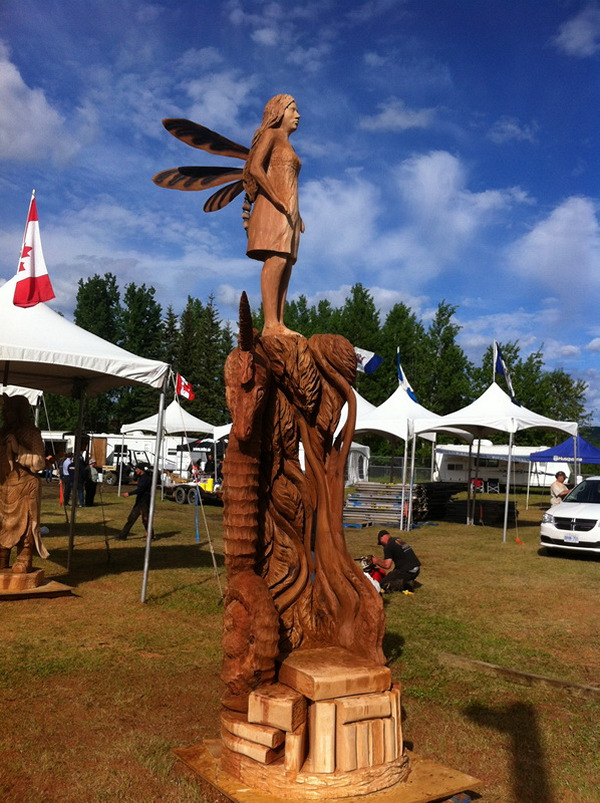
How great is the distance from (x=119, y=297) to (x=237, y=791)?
5762cm

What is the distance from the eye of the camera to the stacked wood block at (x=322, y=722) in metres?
3.32

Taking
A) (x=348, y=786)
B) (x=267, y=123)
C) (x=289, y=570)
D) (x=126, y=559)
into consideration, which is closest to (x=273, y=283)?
(x=267, y=123)

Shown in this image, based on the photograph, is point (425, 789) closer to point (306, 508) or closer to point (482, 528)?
point (306, 508)

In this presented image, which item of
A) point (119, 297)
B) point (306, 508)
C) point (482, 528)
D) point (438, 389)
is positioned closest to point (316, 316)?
point (438, 389)

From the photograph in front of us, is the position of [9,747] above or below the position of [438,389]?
below

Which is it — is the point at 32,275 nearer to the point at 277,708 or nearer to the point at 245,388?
the point at 245,388

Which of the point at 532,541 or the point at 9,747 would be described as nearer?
the point at 9,747

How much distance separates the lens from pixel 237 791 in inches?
132

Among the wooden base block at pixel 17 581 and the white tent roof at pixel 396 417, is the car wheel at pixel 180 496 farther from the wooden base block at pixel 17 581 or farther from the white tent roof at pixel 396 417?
the wooden base block at pixel 17 581

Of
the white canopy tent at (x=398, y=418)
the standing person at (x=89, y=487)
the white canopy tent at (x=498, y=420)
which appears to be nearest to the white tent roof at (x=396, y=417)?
the white canopy tent at (x=398, y=418)

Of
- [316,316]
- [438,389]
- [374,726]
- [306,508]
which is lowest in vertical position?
[374,726]

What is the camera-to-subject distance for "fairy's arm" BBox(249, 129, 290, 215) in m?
4.72

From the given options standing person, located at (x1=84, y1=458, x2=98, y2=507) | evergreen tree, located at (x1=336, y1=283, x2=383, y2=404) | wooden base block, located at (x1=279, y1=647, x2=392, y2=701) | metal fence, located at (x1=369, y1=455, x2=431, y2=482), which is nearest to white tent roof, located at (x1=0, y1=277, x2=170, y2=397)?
wooden base block, located at (x1=279, y1=647, x2=392, y2=701)

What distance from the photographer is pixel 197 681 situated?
5.62 m
